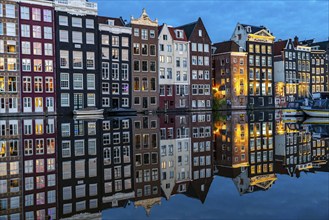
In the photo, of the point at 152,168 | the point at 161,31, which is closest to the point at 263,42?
the point at 161,31

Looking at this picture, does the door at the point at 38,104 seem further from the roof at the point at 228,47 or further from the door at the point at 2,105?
the roof at the point at 228,47

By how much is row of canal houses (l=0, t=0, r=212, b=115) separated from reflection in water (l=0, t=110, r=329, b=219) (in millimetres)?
35559

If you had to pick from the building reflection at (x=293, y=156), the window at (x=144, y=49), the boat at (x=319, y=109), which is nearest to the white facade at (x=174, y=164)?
the building reflection at (x=293, y=156)

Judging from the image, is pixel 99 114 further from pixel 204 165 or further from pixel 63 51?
pixel 204 165

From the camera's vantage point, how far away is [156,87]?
224 feet

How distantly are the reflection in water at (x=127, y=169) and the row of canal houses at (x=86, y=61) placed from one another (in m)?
35.6

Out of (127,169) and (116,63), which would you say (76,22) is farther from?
(127,169)

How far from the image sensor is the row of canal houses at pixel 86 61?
53.3 m

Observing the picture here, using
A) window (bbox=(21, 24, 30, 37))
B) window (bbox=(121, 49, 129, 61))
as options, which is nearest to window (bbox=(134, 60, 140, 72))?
window (bbox=(121, 49, 129, 61))

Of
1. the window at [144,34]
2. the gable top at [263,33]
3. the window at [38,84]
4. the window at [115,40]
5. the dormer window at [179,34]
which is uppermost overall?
the gable top at [263,33]

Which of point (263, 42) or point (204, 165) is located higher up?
point (263, 42)

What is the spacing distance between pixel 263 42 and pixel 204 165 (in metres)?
82.8

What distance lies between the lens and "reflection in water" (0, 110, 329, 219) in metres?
8.79

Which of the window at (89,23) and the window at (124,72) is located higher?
Answer: the window at (89,23)
